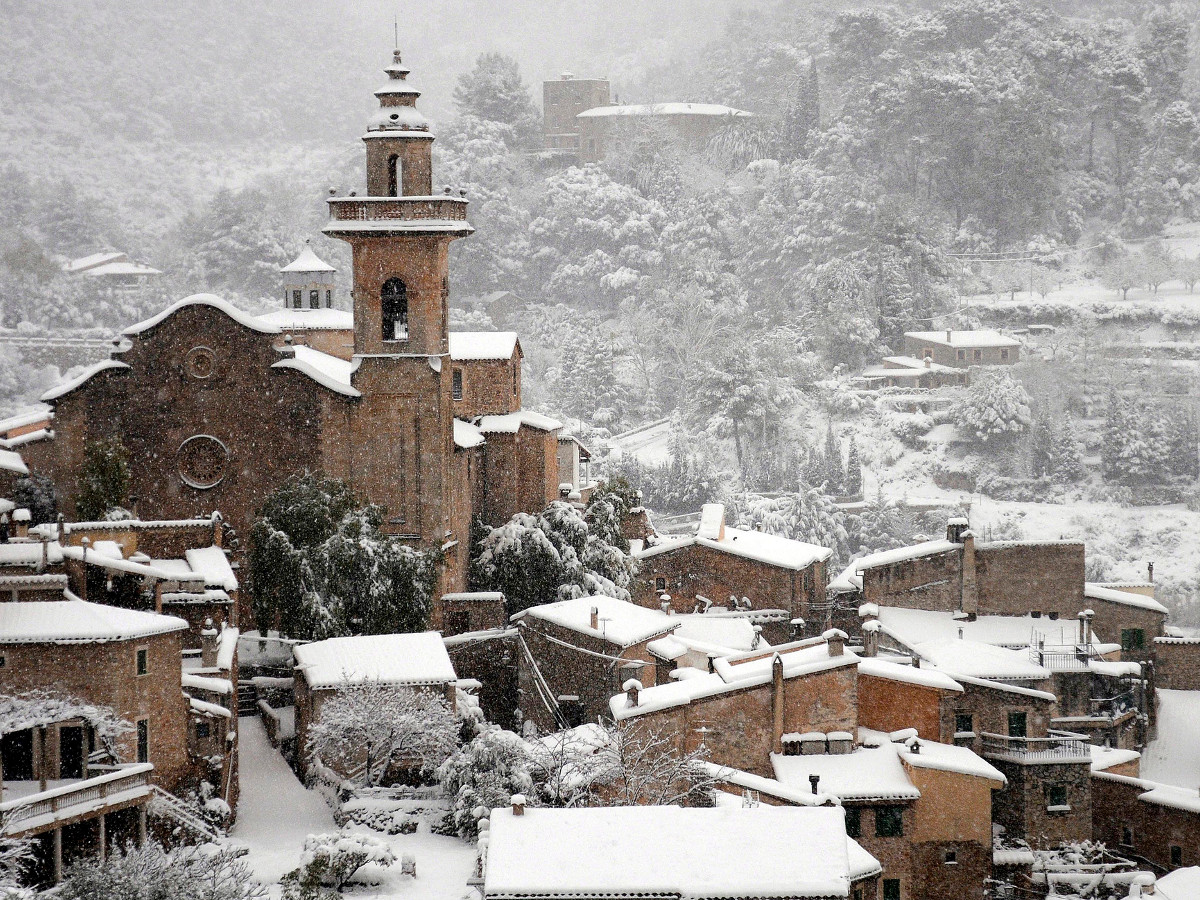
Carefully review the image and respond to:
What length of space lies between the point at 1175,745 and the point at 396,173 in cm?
2065

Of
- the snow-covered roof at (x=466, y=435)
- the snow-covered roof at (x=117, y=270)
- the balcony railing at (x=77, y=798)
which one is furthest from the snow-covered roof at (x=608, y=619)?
the snow-covered roof at (x=117, y=270)

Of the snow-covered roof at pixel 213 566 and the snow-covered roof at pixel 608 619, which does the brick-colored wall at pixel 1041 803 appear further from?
the snow-covered roof at pixel 213 566

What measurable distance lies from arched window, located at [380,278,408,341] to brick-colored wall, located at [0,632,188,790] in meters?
10.4

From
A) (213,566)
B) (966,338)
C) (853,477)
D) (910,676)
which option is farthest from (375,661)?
(966,338)

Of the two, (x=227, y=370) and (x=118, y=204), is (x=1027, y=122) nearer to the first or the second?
(x=118, y=204)

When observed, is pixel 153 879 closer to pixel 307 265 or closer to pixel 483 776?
pixel 483 776

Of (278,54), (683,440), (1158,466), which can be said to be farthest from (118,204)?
(1158,466)

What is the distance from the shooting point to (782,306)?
79.9 metres

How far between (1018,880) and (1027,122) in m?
67.6

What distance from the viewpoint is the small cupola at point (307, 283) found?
44.7 meters

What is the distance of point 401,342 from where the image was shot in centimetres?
3014

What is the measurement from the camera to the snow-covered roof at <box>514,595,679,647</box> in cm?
2642

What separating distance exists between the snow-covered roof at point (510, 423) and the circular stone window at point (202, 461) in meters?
6.49

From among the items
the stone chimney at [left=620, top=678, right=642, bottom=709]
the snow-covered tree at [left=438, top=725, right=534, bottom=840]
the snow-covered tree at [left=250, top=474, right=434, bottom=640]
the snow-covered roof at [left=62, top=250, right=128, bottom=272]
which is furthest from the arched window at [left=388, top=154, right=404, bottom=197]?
the snow-covered roof at [left=62, top=250, right=128, bottom=272]
